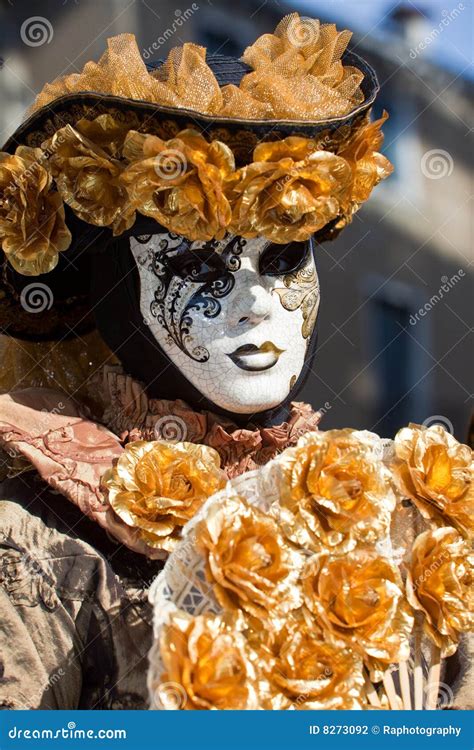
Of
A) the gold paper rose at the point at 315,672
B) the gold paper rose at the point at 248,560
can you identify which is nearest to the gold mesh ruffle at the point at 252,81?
the gold paper rose at the point at 248,560

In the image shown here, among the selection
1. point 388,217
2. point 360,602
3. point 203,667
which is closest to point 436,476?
point 360,602

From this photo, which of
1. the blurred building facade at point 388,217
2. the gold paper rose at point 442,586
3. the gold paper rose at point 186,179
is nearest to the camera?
the gold paper rose at point 442,586

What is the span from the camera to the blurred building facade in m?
3.43

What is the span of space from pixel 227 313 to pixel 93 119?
341 mm

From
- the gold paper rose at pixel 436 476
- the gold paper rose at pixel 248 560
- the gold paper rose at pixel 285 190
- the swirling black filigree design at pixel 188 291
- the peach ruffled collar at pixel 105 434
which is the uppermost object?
the gold paper rose at pixel 285 190

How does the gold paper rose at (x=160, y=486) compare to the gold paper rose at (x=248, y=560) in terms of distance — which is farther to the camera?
the gold paper rose at (x=160, y=486)

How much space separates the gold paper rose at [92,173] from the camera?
178 centimetres

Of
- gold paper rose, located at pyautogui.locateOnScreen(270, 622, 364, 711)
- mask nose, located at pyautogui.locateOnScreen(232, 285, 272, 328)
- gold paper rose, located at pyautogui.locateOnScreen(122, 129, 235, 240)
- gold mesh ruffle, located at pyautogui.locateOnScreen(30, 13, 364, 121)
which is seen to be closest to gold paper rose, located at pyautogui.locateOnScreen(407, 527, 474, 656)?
gold paper rose, located at pyautogui.locateOnScreen(270, 622, 364, 711)

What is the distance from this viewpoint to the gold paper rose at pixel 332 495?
4.91ft

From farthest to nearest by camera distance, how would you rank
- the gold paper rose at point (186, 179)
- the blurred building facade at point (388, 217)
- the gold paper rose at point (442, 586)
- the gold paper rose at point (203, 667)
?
the blurred building facade at point (388, 217), the gold paper rose at point (186, 179), the gold paper rose at point (442, 586), the gold paper rose at point (203, 667)

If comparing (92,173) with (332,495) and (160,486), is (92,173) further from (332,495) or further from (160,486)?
(332,495)

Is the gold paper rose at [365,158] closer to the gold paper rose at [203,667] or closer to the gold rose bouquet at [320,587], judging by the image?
the gold rose bouquet at [320,587]

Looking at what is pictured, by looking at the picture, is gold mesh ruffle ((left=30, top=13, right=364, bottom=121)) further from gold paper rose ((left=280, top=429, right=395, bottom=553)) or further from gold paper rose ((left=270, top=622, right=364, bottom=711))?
gold paper rose ((left=270, top=622, right=364, bottom=711))

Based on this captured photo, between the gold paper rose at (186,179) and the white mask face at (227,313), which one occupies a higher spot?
the gold paper rose at (186,179)
